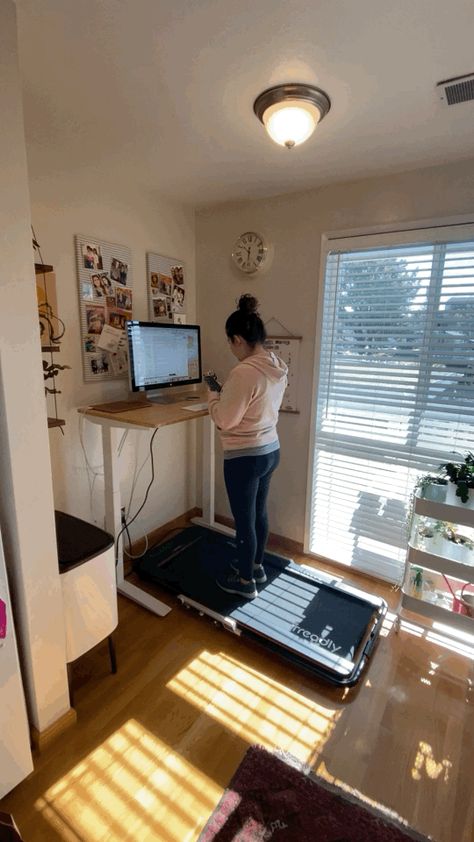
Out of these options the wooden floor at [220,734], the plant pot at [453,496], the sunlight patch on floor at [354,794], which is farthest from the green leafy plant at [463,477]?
the sunlight patch on floor at [354,794]

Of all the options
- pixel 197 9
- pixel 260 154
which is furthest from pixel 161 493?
pixel 197 9

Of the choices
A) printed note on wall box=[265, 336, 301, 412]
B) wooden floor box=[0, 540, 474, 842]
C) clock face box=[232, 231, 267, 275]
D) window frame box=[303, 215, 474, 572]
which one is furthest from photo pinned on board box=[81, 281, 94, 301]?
wooden floor box=[0, 540, 474, 842]

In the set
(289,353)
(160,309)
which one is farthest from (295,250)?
(160,309)

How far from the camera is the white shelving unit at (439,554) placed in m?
1.63

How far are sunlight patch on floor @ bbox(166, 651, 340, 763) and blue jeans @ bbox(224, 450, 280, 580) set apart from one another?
470 millimetres

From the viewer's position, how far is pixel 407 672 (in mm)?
1657

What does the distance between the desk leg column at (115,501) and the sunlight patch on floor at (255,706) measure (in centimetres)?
40

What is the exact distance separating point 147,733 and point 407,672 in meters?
1.11

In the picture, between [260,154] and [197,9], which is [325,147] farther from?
[197,9]

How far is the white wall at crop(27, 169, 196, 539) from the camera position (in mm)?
1776

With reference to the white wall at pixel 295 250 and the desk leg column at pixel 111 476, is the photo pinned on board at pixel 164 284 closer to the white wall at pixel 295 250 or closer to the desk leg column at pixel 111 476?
the white wall at pixel 295 250

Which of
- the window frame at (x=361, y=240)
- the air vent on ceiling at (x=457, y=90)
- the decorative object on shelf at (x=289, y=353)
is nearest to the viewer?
the air vent on ceiling at (x=457, y=90)

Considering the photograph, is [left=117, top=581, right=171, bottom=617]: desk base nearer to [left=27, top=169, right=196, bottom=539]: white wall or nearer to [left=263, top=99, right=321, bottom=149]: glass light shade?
[left=27, top=169, right=196, bottom=539]: white wall

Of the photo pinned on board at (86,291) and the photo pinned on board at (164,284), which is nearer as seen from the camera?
the photo pinned on board at (86,291)
